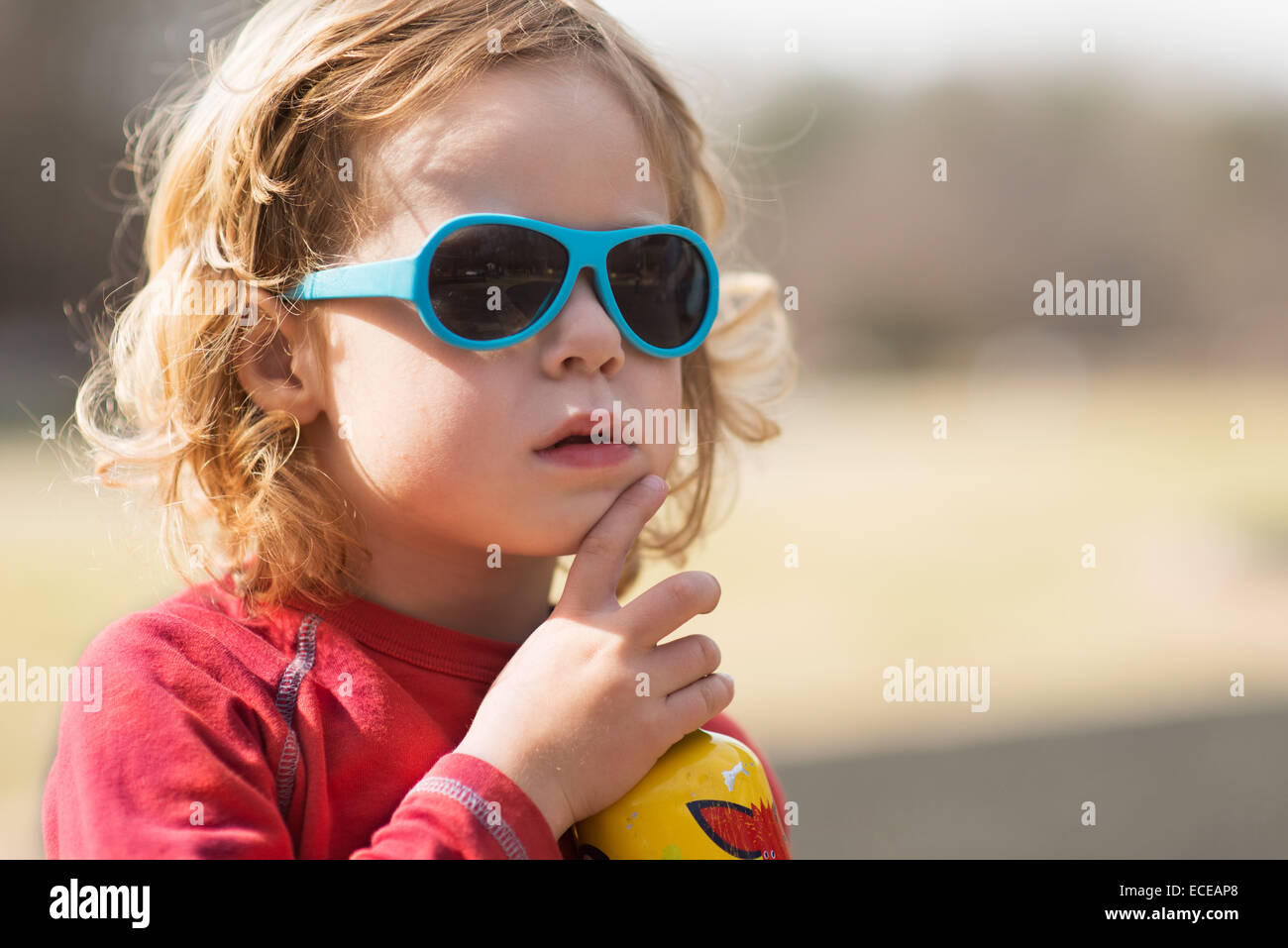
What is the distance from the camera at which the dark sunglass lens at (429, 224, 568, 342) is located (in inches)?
62.2

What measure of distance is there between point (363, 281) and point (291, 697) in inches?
23.3

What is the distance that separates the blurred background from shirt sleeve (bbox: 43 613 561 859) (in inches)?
20.6

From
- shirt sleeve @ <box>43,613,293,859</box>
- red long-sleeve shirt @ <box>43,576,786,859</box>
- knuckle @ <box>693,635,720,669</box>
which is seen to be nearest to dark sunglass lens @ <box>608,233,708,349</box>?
knuckle @ <box>693,635,720,669</box>

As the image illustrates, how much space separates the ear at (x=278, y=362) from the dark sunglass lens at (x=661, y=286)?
49 cm

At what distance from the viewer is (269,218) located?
178cm

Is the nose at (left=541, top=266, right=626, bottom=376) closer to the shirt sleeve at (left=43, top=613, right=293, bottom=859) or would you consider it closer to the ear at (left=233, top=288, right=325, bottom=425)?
the ear at (left=233, top=288, right=325, bottom=425)

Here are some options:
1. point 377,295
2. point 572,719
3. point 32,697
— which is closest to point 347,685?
point 572,719

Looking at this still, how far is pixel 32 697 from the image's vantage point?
6625mm

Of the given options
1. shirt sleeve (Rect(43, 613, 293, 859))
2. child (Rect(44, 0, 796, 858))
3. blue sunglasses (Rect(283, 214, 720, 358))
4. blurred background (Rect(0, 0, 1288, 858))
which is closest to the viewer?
shirt sleeve (Rect(43, 613, 293, 859))

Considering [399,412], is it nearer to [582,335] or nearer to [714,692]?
[582,335]

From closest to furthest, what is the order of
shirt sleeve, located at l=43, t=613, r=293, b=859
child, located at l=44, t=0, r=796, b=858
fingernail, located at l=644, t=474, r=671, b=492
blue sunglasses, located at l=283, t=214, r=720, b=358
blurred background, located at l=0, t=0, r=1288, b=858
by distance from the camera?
1. shirt sleeve, located at l=43, t=613, r=293, b=859
2. child, located at l=44, t=0, r=796, b=858
3. blue sunglasses, located at l=283, t=214, r=720, b=358
4. fingernail, located at l=644, t=474, r=671, b=492
5. blurred background, located at l=0, t=0, r=1288, b=858

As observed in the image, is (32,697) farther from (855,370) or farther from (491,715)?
(855,370)
